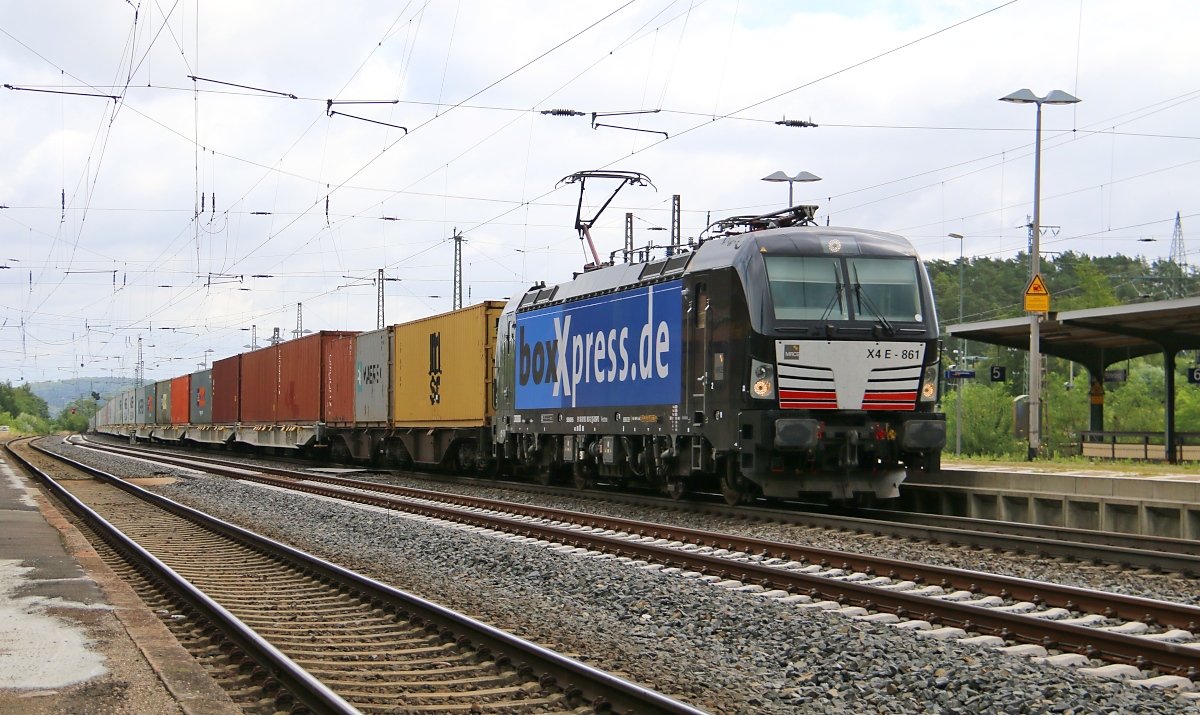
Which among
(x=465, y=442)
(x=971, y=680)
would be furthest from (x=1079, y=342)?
(x=971, y=680)

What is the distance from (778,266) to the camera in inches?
596

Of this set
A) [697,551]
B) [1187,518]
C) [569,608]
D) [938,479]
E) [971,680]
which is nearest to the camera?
[971,680]

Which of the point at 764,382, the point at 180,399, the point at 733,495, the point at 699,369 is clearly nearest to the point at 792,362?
the point at 764,382

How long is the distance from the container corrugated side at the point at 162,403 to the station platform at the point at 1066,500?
53.2m

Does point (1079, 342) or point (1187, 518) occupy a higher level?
point (1079, 342)

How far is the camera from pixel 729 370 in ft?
50.0

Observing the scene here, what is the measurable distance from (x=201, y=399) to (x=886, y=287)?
146ft

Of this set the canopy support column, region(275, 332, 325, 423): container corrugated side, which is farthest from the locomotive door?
region(275, 332, 325, 423): container corrugated side

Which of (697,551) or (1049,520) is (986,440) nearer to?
(1049,520)

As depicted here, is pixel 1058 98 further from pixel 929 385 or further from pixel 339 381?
pixel 339 381

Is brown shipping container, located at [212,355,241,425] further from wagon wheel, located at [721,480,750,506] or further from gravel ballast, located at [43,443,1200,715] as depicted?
gravel ballast, located at [43,443,1200,715]

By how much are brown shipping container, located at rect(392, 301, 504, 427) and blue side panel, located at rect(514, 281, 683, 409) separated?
8.68 ft

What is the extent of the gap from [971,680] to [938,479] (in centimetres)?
1166

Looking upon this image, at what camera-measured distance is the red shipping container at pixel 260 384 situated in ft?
134
